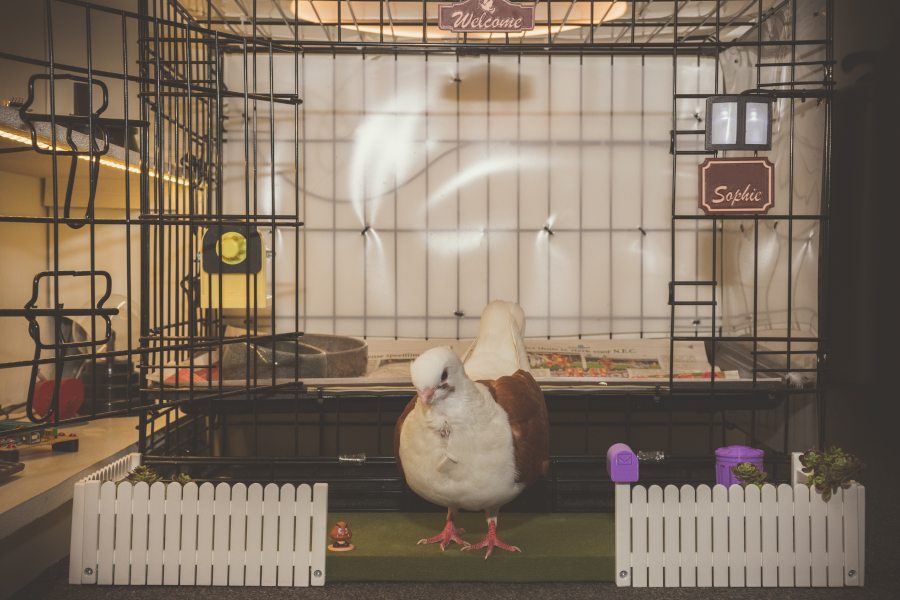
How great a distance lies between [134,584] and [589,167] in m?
1.82

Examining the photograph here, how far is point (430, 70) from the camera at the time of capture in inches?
86.6

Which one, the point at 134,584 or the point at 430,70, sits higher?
the point at 430,70

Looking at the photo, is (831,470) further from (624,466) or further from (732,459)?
(624,466)

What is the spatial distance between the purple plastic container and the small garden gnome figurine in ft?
2.61

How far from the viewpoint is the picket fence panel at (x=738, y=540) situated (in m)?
1.19

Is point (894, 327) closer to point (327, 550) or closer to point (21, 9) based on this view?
point (327, 550)

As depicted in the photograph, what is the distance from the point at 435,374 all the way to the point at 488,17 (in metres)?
0.85

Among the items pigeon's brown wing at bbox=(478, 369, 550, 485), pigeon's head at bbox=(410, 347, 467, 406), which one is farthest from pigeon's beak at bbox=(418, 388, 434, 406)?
pigeon's brown wing at bbox=(478, 369, 550, 485)

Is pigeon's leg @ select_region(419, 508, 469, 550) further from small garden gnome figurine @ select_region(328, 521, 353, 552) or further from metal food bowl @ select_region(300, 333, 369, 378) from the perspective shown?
metal food bowl @ select_region(300, 333, 369, 378)

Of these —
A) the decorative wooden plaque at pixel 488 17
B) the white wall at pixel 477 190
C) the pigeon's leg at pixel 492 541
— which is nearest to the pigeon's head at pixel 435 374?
the pigeon's leg at pixel 492 541

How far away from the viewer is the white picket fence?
1.18m

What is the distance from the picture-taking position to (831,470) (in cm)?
118

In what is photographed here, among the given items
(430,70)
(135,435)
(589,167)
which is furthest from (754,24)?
(135,435)

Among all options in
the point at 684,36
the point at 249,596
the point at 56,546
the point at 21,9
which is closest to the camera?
the point at 249,596
